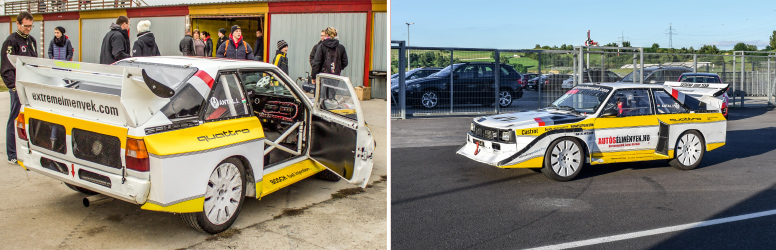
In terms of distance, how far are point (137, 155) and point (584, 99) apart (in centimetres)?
562

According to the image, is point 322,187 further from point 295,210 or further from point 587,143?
point 587,143

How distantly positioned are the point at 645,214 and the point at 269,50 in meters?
14.5

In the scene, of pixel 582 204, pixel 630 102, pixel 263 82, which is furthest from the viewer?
pixel 630 102

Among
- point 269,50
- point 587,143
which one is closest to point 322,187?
point 587,143

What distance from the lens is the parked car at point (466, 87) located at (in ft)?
45.5

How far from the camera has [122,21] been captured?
277 inches

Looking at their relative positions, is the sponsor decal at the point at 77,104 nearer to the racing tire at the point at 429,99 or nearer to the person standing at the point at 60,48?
the person standing at the point at 60,48

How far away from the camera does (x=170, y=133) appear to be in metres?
3.97

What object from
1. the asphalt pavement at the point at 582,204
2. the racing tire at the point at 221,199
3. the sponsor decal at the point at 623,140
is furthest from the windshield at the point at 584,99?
the racing tire at the point at 221,199

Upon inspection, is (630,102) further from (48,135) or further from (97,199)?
(48,135)

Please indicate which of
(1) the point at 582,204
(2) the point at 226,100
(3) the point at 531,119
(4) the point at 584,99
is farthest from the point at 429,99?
(2) the point at 226,100

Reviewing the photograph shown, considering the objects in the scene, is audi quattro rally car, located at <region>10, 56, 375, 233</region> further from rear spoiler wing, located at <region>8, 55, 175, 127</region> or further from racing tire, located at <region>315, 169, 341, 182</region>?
racing tire, located at <region>315, 169, 341, 182</region>

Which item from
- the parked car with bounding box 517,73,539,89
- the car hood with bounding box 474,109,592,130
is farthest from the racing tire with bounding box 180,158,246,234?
the parked car with bounding box 517,73,539,89

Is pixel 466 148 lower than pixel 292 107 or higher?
lower
